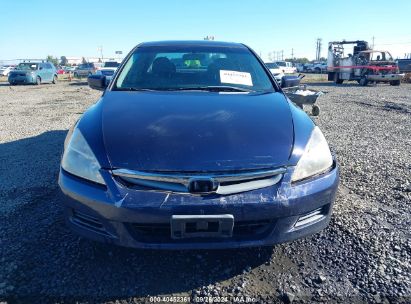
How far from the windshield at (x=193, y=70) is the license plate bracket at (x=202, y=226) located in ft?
4.89

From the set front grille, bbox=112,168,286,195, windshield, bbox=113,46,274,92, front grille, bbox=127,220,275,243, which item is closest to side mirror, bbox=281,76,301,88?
windshield, bbox=113,46,274,92

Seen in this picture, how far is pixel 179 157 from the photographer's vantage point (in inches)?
76.7

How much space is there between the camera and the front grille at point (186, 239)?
6.23 feet

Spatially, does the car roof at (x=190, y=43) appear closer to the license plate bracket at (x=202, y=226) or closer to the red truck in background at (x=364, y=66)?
the license plate bracket at (x=202, y=226)

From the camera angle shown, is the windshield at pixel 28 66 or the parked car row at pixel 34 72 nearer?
the parked car row at pixel 34 72

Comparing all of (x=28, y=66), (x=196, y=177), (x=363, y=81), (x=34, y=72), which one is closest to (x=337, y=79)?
(x=363, y=81)

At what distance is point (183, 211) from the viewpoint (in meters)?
1.81

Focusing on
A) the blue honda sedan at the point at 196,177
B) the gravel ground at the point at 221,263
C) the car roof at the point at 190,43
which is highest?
the car roof at the point at 190,43

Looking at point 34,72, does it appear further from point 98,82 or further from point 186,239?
point 186,239

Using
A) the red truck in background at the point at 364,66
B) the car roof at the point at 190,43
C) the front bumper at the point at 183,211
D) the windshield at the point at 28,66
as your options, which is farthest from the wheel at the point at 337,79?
the front bumper at the point at 183,211

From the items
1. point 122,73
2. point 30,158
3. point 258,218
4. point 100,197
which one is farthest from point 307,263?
point 30,158

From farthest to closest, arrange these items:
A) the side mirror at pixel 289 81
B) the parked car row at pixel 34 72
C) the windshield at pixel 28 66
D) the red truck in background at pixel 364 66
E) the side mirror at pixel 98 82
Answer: the windshield at pixel 28 66 → the parked car row at pixel 34 72 → the red truck in background at pixel 364 66 → the side mirror at pixel 289 81 → the side mirror at pixel 98 82

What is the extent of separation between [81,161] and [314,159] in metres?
1.43

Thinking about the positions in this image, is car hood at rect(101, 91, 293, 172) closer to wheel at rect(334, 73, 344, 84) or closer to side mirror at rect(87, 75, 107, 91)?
side mirror at rect(87, 75, 107, 91)
